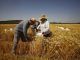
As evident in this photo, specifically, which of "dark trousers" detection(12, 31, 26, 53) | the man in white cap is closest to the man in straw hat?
"dark trousers" detection(12, 31, 26, 53)

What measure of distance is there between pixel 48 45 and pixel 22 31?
58 centimetres

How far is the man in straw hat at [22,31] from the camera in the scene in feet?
14.8

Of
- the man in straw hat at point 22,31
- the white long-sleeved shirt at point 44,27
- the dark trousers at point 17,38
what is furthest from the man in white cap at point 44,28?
the dark trousers at point 17,38

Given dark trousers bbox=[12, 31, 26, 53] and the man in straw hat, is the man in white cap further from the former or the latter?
dark trousers bbox=[12, 31, 26, 53]

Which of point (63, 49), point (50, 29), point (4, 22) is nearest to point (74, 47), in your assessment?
point (63, 49)

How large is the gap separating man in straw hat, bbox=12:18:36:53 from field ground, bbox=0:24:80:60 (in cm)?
8

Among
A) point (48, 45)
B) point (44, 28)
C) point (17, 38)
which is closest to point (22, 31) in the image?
point (17, 38)

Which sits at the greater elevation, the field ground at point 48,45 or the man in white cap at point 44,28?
the man in white cap at point 44,28

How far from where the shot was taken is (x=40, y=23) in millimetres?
4516

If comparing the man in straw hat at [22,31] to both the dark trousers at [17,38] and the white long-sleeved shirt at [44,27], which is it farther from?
the white long-sleeved shirt at [44,27]

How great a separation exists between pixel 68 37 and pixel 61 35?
14 cm

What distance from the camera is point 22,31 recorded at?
15.0ft

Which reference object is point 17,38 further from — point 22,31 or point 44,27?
point 44,27

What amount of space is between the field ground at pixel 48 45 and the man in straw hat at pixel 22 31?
8 cm
